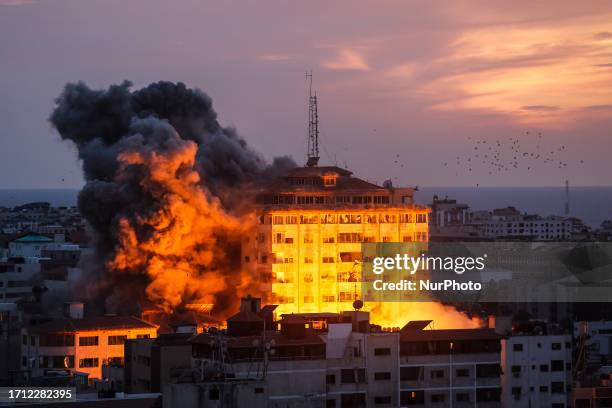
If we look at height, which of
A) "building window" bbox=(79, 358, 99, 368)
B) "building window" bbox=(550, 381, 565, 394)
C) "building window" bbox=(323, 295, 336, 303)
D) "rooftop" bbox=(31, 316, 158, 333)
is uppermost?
"building window" bbox=(323, 295, 336, 303)

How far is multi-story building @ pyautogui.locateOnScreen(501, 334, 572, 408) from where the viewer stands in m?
61.7

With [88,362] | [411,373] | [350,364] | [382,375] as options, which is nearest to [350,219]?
[88,362]

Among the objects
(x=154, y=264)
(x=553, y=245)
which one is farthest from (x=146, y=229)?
(x=553, y=245)

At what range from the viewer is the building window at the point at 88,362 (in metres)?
75.7

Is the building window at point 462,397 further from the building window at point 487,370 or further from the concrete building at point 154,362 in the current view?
the concrete building at point 154,362

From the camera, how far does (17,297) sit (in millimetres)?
109812

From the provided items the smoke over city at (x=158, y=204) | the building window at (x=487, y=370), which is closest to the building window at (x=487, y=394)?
the building window at (x=487, y=370)

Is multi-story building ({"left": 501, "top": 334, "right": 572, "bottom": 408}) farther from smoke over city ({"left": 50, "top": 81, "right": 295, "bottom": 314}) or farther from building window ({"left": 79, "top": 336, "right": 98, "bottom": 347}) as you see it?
smoke over city ({"left": 50, "top": 81, "right": 295, "bottom": 314})

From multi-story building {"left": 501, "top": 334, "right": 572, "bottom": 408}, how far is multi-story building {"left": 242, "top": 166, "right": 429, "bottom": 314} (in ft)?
109

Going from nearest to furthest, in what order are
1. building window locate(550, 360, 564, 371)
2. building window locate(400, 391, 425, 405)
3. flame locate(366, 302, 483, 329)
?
building window locate(400, 391, 425, 405), building window locate(550, 360, 564, 371), flame locate(366, 302, 483, 329)

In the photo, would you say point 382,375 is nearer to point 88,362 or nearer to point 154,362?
point 154,362

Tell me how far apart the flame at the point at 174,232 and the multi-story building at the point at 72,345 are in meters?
13.7

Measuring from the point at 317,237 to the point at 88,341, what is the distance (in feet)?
80.6

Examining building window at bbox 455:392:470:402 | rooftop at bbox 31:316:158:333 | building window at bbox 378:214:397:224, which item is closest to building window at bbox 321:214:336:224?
building window at bbox 378:214:397:224
